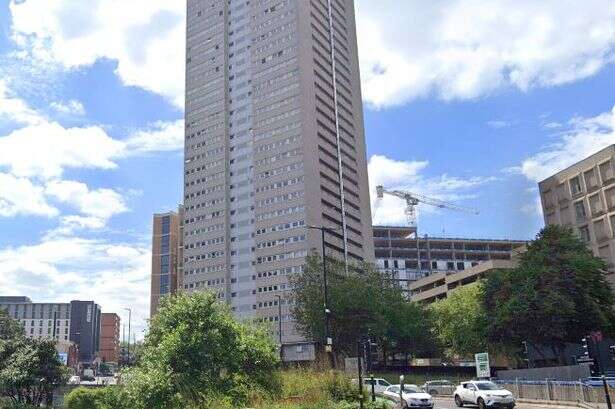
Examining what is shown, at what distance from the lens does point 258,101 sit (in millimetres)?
132125

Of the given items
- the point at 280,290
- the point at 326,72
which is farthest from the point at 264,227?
the point at 326,72

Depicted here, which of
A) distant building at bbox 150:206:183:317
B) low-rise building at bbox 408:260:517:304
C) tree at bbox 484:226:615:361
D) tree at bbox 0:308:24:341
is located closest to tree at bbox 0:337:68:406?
tree at bbox 484:226:615:361

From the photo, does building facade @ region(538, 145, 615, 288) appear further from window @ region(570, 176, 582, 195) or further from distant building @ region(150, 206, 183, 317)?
distant building @ region(150, 206, 183, 317)

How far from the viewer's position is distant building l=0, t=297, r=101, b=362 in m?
164

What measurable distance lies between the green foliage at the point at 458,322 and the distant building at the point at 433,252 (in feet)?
246

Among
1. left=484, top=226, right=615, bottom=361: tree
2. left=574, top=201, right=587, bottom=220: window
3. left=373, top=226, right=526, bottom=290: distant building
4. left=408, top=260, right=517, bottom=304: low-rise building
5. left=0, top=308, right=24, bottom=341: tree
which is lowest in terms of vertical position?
left=484, top=226, right=615, bottom=361: tree

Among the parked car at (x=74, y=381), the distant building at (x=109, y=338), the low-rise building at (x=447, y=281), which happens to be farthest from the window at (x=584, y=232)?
the distant building at (x=109, y=338)

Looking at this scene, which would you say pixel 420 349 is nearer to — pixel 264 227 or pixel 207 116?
pixel 264 227

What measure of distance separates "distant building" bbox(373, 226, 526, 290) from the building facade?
69405mm

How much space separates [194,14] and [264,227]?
212ft

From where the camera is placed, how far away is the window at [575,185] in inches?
3188

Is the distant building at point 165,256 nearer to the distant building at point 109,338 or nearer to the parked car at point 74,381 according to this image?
the distant building at point 109,338

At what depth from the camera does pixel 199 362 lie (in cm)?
2784

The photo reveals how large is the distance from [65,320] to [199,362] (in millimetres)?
170677
